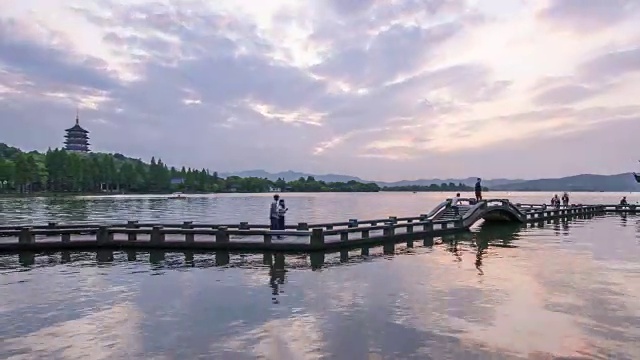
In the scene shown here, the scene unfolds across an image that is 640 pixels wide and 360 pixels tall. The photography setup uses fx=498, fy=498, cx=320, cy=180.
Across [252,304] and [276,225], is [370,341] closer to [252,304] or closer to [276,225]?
[252,304]

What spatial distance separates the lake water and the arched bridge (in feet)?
41.8

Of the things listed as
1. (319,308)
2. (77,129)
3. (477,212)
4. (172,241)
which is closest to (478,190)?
(477,212)

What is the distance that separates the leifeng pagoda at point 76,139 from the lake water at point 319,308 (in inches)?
7343

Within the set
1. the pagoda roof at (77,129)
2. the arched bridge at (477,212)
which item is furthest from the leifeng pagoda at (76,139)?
the arched bridge at (477,212)

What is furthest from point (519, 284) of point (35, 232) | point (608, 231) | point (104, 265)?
point (608, 231)

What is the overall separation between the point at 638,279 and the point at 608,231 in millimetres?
17635

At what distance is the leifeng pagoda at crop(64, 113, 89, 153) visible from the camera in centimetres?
18362

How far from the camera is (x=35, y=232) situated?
60.9 feet

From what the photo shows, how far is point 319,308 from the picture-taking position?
395 inches

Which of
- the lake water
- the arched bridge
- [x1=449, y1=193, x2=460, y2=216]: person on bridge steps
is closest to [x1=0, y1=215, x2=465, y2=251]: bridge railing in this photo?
the lake water

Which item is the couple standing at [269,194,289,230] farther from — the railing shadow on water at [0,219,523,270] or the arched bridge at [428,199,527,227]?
the arched bridge at [428,199,527,227]

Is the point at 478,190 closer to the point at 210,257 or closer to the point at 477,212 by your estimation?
the point at 477,212

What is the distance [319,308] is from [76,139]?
198m

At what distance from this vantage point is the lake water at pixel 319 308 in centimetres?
761
